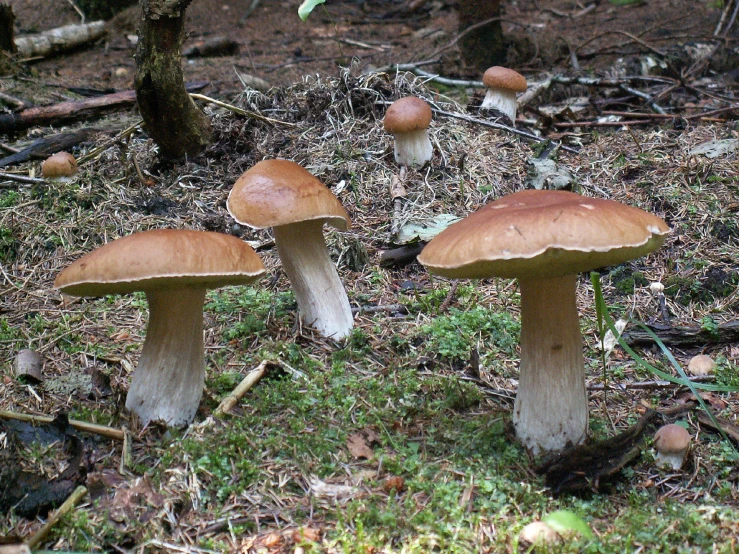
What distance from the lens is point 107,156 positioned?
588cm

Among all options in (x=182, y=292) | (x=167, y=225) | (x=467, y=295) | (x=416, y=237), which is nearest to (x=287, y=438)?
(x=182, y=292)

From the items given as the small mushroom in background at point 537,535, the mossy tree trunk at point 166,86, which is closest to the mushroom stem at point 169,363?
the small mushroom in background at point 537,535

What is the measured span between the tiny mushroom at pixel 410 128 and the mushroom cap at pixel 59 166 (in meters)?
2.65

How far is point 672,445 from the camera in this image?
2666 millimetres

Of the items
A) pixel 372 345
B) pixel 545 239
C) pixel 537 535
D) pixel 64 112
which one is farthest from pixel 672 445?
pixel 64 112

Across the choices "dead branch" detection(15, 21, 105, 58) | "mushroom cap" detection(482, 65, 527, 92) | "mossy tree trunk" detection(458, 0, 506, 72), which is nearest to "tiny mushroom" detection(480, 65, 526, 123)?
"mushroom cap" detection(482, 65, 527, 92)

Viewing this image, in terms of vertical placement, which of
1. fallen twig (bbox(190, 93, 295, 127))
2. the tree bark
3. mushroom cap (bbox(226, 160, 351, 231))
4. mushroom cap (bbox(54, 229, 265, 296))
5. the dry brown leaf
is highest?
the tree bark

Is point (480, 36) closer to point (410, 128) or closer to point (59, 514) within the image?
point (410, 128)

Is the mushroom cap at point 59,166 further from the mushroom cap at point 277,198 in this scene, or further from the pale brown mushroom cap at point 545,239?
the pale brown mushroom cap at point 545,239

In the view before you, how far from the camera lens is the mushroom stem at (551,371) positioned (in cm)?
268

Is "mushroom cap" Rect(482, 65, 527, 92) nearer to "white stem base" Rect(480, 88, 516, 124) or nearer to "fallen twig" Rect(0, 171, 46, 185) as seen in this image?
"white stem base" Rect(480, 88, 516, 124)

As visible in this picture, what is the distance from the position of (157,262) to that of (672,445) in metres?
2.18

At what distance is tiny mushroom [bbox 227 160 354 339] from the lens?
10.4ft

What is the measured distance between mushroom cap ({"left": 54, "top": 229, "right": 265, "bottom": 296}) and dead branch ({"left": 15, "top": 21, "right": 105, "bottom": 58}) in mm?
8289
